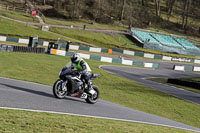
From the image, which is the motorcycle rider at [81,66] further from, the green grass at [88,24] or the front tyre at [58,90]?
the green grass at [88,24]

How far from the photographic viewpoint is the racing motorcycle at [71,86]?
14.2m

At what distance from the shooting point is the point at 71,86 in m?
14.5

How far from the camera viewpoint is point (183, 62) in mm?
68312

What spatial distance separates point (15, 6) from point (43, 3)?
421 inches

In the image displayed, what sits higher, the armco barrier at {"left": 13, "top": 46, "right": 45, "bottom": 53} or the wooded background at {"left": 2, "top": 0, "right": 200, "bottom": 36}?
the wooded background at {"left": 2, "top": 0, "right": 200, "bottom": 36}

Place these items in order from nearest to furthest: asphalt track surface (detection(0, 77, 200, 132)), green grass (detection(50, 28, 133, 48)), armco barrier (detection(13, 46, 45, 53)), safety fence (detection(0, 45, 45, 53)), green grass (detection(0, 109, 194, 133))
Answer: green grass (detection(0, 109, 194, 133)) → asphalt track surface (detection(0, 77, 200, 132)) → safety fence (detection(0, 45, 45, 53)) → armco barrier (detection(13, 46, 45, 53)) → green grass (detection(50, 28, 133, 48))

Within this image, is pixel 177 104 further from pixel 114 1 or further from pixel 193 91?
pixel 114 1

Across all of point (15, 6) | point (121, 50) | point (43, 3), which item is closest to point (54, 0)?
point (43, 3)

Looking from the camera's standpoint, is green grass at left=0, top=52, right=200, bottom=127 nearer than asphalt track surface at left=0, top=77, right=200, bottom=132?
No

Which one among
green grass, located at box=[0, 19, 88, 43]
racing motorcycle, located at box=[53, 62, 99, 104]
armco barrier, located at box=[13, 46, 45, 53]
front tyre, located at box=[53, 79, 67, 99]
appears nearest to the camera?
front tyre, located at box=[53, 79, 67, 99]

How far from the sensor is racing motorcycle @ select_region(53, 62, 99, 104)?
14219 millimetres

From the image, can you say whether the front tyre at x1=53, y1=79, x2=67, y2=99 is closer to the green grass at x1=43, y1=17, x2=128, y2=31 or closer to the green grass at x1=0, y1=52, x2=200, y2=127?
the green grass at x1=0, y1=52, x2=200, y2=127

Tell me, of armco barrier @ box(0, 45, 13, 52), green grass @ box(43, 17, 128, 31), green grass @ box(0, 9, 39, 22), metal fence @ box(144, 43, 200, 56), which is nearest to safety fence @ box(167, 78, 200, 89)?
armco barrier @ box(0, 45, 13, 52)

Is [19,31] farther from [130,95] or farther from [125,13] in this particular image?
[125,13]
